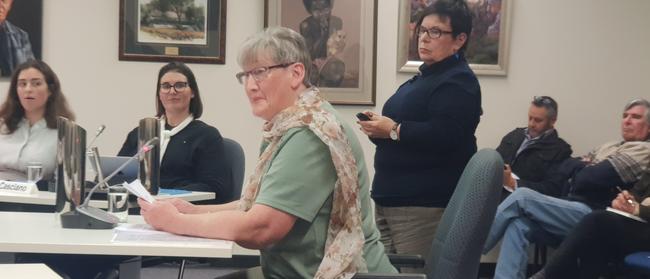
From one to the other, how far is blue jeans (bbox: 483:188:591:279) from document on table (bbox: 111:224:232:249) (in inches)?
105

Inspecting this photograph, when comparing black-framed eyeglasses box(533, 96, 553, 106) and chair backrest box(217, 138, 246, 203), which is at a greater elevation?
black-framed eyeglasses box(533, 96, 553, 106)

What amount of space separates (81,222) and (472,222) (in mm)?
1029

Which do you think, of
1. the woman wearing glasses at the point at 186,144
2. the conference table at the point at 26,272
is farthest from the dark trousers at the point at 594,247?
the conference table at the point at 26,272

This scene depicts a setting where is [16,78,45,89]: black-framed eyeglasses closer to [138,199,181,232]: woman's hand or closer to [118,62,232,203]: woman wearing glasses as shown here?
[118,62,232,203]: woman wearing glasses

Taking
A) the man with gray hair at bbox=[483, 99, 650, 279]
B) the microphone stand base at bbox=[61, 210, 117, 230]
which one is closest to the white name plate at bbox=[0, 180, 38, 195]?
the microphone stand base at bbox=[61, 210, 117, 230]

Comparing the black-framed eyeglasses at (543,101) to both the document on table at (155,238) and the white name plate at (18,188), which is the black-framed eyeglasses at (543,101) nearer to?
the white name plate at (18,188)

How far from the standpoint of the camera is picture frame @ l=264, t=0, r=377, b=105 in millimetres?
4797

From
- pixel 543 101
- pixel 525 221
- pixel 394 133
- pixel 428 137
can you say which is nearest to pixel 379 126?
pixel 394 133

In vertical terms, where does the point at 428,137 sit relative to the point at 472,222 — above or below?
above

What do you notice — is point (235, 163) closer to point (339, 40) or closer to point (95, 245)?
point (339, 40)

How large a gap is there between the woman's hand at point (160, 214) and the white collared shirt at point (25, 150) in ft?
5.57

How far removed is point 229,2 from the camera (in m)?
4.86

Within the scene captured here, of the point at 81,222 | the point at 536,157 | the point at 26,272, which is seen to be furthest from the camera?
the point at 536,157

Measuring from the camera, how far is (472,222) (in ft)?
6.25
